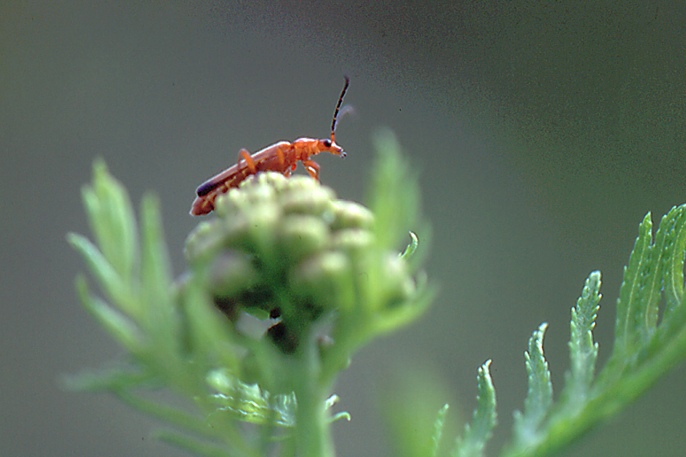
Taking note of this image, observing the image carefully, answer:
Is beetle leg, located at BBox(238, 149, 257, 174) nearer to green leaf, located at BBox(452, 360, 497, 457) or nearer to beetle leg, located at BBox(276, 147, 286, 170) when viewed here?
beetle leg, located at BBox(276, 147, 286, 170)

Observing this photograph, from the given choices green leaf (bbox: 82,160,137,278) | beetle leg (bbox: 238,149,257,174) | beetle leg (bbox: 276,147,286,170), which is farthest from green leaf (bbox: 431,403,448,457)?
beetle leg (bbox: 276,147,286,170)

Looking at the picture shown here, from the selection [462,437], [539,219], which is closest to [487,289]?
[539,219]

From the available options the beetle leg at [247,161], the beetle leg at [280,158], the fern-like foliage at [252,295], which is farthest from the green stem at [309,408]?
the beetle leg at [280,158]

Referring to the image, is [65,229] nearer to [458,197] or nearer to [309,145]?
[458,197]

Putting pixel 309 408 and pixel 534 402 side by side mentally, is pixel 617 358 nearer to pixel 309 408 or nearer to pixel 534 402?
pixel 534 402

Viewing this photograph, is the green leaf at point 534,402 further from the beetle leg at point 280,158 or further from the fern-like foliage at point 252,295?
the beetle leg at point 280,158

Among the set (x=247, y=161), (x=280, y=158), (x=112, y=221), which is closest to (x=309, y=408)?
(x=112, y=221)
